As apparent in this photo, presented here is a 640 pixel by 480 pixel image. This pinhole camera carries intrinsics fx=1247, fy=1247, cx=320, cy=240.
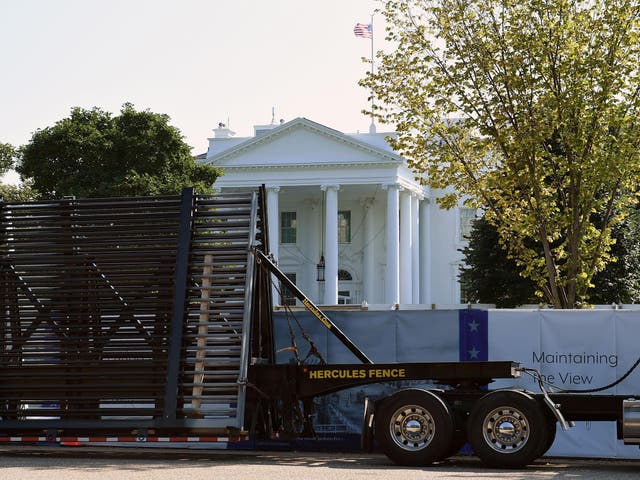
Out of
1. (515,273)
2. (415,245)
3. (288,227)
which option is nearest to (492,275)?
(515,273)

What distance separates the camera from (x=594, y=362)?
17.9m

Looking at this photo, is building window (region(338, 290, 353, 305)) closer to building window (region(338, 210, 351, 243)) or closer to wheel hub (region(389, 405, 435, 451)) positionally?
building window (region(338, 210, 351, 243))

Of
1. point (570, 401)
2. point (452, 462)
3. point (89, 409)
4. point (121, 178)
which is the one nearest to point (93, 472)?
point (89, 409)

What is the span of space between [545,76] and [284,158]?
57.2 meters

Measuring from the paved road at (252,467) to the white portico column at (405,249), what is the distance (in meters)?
65.2

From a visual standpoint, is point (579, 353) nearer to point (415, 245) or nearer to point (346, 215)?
point (415, 245)

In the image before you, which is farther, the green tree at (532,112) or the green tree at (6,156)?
the green tree at (6,156)

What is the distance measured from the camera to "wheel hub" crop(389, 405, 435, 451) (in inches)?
603

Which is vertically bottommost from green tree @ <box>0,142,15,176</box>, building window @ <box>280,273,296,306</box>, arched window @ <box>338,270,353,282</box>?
building window @ <box>280,273,296,306</box>

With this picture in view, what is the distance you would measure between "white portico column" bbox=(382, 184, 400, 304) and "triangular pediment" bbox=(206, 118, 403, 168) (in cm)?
210

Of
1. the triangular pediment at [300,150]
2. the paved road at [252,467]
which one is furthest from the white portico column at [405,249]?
the paved road at [252,467]

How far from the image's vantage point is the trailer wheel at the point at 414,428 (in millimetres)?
15195

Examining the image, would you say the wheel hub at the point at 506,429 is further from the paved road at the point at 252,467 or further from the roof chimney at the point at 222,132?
the roof chimney at the point at 222,132

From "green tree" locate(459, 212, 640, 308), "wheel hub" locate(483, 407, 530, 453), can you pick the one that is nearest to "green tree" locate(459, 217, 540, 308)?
"green tree" locate(459, 212, 640, 308)
